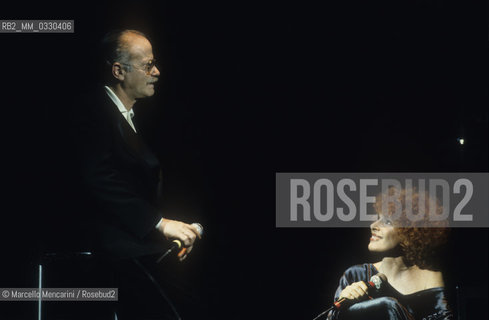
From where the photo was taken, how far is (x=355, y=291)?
4527mm

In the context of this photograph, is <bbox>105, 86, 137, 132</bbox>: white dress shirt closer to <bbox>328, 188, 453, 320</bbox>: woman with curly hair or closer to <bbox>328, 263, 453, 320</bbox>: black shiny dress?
<bbox>328, 188, 453, 320</bbox>: woman with curly hair

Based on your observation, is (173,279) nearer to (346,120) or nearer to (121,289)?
(121,289)

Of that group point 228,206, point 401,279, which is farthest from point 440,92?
point 228,206

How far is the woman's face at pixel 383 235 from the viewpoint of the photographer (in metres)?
4.53

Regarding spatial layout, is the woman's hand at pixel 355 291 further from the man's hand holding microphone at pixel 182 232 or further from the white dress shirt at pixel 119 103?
the white dress shirt at pixel 119 103

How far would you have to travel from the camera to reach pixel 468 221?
4617 mm

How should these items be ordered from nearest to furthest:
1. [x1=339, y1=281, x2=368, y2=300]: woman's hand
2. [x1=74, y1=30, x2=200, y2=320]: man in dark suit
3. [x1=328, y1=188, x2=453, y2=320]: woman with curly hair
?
1. [x1=74, y1=30, x2=200, y2=320]: man in dark suit
2. [x1=328, y1=188, x2=453, y2=320]: woman with curly hair
3. [x1=339, y1=281, x2=368, y2=300]: woman's hand

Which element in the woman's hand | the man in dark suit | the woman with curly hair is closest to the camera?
the man in dark suit

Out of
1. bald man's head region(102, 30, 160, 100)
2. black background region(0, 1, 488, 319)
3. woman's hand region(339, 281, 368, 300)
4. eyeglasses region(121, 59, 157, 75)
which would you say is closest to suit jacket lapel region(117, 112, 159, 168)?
black background region(0, 1, 488, 319)

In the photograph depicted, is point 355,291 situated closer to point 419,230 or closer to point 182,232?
point 419,230

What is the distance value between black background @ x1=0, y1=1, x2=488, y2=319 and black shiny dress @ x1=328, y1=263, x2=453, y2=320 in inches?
7.6

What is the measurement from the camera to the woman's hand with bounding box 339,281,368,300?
4488 mm

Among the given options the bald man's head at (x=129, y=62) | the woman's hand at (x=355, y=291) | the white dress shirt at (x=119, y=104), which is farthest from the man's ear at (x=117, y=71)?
the woman's hand at (x=355, y=291)

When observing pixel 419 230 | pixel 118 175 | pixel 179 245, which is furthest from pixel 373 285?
pixel 118 175
